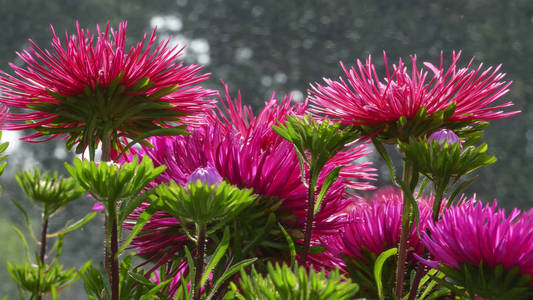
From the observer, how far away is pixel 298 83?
6.99 m

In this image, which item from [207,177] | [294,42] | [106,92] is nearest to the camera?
[207,177]

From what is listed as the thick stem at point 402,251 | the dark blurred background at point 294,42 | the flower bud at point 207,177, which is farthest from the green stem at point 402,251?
the dark blurred background at point 294,42

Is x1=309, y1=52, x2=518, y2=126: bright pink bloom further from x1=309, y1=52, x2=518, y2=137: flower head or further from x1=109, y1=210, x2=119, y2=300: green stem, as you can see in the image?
x1=109, y1=210, x2=119, y2=300: green stem

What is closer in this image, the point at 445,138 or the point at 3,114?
the point at 445,138

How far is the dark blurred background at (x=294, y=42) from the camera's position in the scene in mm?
6387

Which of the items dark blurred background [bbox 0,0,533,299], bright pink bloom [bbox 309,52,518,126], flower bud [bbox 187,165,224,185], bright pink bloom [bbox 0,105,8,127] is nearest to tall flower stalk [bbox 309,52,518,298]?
bright pink bloom [bbox 309,52,518,126]

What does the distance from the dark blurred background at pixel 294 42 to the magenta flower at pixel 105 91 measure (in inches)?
234

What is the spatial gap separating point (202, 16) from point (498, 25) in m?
3.56

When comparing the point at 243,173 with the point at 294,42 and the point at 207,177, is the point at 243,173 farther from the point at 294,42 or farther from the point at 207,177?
the point at 294,42

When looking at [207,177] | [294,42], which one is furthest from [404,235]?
[294,42]

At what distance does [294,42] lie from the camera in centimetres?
725

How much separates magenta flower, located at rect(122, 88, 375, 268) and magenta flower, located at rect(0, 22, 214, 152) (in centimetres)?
2

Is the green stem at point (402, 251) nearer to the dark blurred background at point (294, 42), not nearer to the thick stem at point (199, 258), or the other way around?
the thick stem at point (199, 258)

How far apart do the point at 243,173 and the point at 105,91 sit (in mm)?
95
